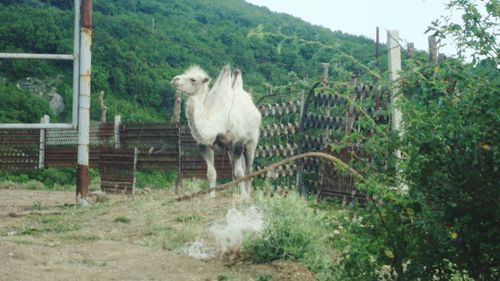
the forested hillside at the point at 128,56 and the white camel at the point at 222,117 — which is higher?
the forested hillside at the point at 128,56

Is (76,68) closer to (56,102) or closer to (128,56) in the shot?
(56,102)

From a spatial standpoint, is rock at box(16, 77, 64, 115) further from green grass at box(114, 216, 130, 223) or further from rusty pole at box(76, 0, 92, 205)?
green grass at box(114, 216, 130, 223)

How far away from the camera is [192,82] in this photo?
1177 centimetres

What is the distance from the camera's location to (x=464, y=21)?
16.4 feet

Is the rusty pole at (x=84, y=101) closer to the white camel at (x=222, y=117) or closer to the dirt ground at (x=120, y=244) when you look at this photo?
the dirt ground at (x=120, y=244)

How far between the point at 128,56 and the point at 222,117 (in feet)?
90.5

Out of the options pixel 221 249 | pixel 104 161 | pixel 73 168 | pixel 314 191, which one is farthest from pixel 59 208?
pixel 73 168

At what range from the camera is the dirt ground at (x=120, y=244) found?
7.04 metres

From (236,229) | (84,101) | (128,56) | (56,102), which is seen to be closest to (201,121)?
(84,101)

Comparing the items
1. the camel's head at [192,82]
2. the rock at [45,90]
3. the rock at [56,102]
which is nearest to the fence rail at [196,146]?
the camel's head at [192,82]

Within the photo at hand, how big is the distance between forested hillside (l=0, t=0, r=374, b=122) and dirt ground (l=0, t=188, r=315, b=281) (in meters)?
20.7

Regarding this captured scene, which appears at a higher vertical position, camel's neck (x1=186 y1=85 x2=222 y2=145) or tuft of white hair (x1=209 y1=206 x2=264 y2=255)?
camel's neck (x1=186 y1=85 x2=222 y2=145)

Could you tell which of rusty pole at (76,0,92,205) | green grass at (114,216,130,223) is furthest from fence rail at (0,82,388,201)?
rusty pole at (76,0,92,205)

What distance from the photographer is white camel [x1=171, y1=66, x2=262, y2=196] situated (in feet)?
38.5
